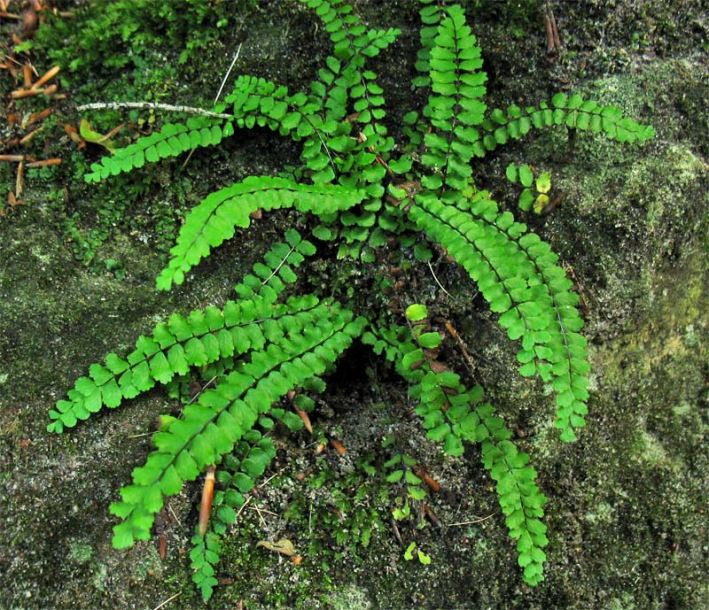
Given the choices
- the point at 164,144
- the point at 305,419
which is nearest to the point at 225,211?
the point at 164,144

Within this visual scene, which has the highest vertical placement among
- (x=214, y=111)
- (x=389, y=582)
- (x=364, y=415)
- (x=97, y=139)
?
(x=214, y=111)

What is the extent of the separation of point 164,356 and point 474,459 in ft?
5.78

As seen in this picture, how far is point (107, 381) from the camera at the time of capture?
307 centimetres

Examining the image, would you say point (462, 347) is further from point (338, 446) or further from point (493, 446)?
point (338, 446)

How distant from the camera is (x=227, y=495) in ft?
10.1

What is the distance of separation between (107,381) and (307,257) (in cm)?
129

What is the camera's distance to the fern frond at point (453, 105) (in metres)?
3.24

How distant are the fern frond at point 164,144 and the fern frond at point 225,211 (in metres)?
0.58

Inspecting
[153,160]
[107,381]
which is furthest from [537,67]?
[107,381]

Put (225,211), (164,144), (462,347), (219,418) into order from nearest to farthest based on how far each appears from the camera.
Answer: (219,418)
(225,211)
(164,144)
(462,347)

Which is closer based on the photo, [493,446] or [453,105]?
[493,446]

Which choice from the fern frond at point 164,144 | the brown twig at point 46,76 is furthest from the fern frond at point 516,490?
the brown twig at point 46,76

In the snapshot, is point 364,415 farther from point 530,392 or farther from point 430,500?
point 530,392

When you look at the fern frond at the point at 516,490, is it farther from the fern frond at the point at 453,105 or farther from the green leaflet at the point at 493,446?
the fern frond at the point at 453,105
